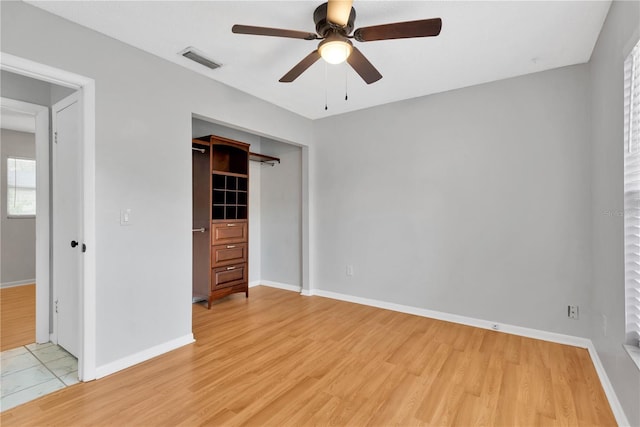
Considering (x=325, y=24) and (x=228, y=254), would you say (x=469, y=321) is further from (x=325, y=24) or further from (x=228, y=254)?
(x=325, y=24)

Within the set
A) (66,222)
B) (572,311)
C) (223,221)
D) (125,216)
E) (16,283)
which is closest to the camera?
(125,216)

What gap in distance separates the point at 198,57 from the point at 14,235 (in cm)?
494

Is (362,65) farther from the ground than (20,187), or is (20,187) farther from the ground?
(362,65)

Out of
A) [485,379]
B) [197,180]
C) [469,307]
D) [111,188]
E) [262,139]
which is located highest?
[262,139]

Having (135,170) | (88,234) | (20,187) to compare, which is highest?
(20,187)

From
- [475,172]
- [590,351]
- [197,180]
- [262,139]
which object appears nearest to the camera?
[590,351]

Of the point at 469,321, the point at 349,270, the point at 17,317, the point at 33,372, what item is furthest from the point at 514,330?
the point at 17,317

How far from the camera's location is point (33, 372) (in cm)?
232

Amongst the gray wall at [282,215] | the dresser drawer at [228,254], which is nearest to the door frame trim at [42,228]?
the dresser drawer at [228,254]

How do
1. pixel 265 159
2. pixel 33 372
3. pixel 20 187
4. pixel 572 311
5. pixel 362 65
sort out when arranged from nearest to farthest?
pixel 362 65
pixel 33 372
pixel 572 311
pixel 265 159
pixel 20 187

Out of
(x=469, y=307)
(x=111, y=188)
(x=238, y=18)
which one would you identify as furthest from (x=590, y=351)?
(x=111, y=188)

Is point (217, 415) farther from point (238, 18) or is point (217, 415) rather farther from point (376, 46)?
point (376, 46)

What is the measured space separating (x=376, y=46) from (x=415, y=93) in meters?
1.24

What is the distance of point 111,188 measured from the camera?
2.36m
